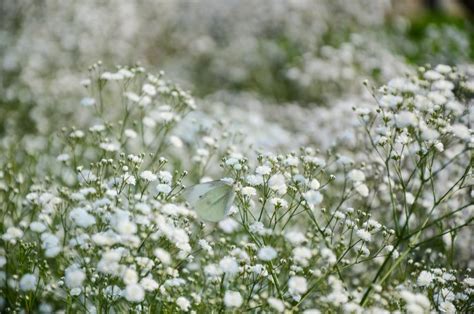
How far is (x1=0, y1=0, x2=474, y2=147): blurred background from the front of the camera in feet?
22.4

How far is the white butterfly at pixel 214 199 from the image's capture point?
119 inches

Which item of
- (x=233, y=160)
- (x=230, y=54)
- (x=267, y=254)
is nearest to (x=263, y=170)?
(x=233, y=160)

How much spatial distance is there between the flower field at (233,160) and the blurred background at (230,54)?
4cm

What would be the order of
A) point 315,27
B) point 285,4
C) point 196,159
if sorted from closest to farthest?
point 196,159 → point 315,27 → point 285,4

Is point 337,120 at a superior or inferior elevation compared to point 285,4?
inferior

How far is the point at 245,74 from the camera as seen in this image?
356 inches

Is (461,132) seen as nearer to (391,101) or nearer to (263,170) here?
(391,101)

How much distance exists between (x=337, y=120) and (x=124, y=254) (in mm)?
3722

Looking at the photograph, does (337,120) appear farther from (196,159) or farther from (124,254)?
(124,254)

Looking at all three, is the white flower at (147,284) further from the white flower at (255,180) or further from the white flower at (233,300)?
the white flower at (255,180)

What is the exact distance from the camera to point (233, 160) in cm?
315

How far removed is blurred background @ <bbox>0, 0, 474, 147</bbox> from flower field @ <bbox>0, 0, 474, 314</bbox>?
4cm

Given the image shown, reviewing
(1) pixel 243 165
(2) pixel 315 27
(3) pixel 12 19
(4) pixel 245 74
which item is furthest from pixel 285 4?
(1) pixel 243 165

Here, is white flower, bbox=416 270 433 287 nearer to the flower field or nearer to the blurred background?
the flower field
